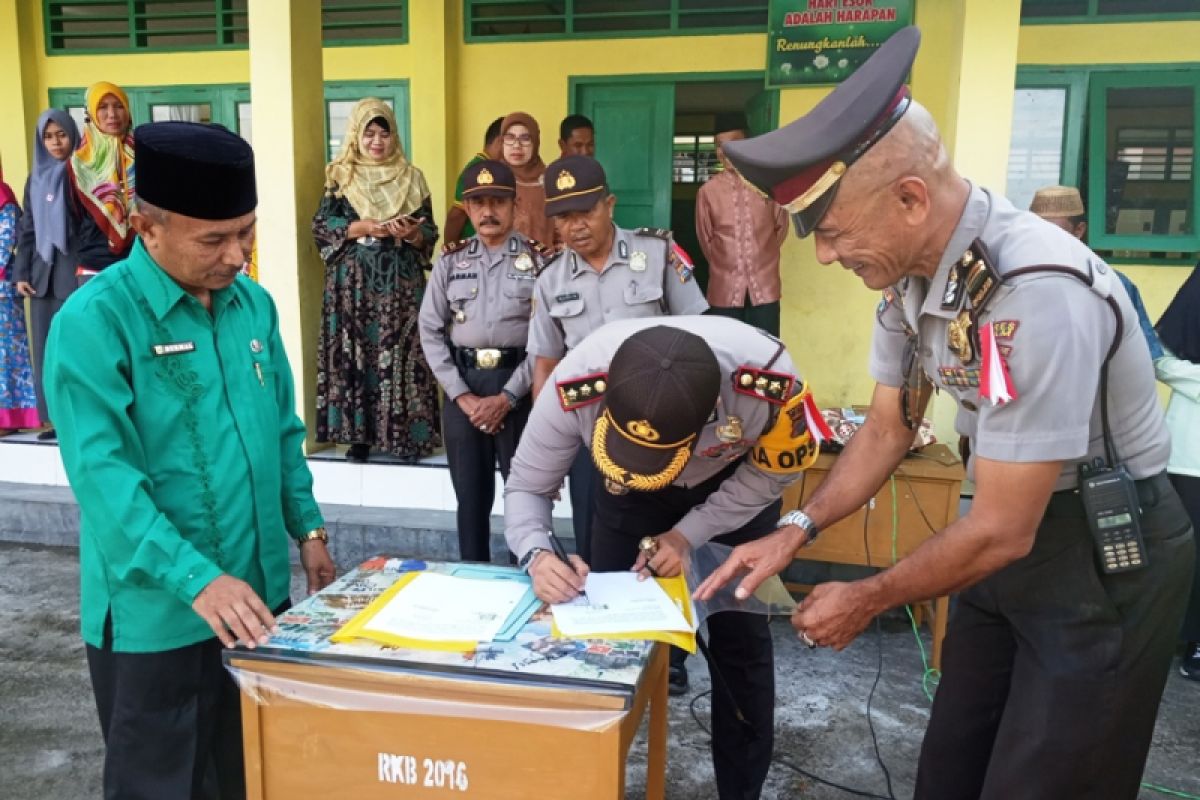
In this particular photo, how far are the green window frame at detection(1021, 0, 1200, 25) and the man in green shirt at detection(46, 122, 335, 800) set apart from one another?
4.42m

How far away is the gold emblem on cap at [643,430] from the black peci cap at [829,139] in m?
0.43

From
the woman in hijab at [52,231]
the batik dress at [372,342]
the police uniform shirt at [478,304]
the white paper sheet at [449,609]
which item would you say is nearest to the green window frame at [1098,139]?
the police uniform shirt at [478,304]

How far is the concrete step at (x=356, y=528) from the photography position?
4.09m

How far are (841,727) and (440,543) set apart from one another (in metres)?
2.03

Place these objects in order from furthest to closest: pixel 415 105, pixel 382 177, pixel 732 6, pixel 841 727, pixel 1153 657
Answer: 1. pixel 415 105
2. pixel 732 6
3. pixel 382 177
4. pixel 841 727
5. pixel 1153 657

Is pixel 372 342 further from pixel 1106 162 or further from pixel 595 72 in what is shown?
pixel 1106 162

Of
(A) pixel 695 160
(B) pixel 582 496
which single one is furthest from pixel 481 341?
(A) pixel 695 160

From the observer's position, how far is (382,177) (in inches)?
160

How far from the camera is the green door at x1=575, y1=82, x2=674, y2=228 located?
5.05 metres

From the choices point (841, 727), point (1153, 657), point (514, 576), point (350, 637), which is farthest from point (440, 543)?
point (1153, 657)

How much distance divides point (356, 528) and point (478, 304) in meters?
1.39

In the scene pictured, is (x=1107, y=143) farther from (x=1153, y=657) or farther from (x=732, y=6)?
(x=1153, y=657)

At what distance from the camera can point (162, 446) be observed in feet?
5.06

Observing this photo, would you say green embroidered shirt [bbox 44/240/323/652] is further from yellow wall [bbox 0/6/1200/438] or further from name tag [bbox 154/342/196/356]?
yellow wall [bbox 0/6/1200/438]
